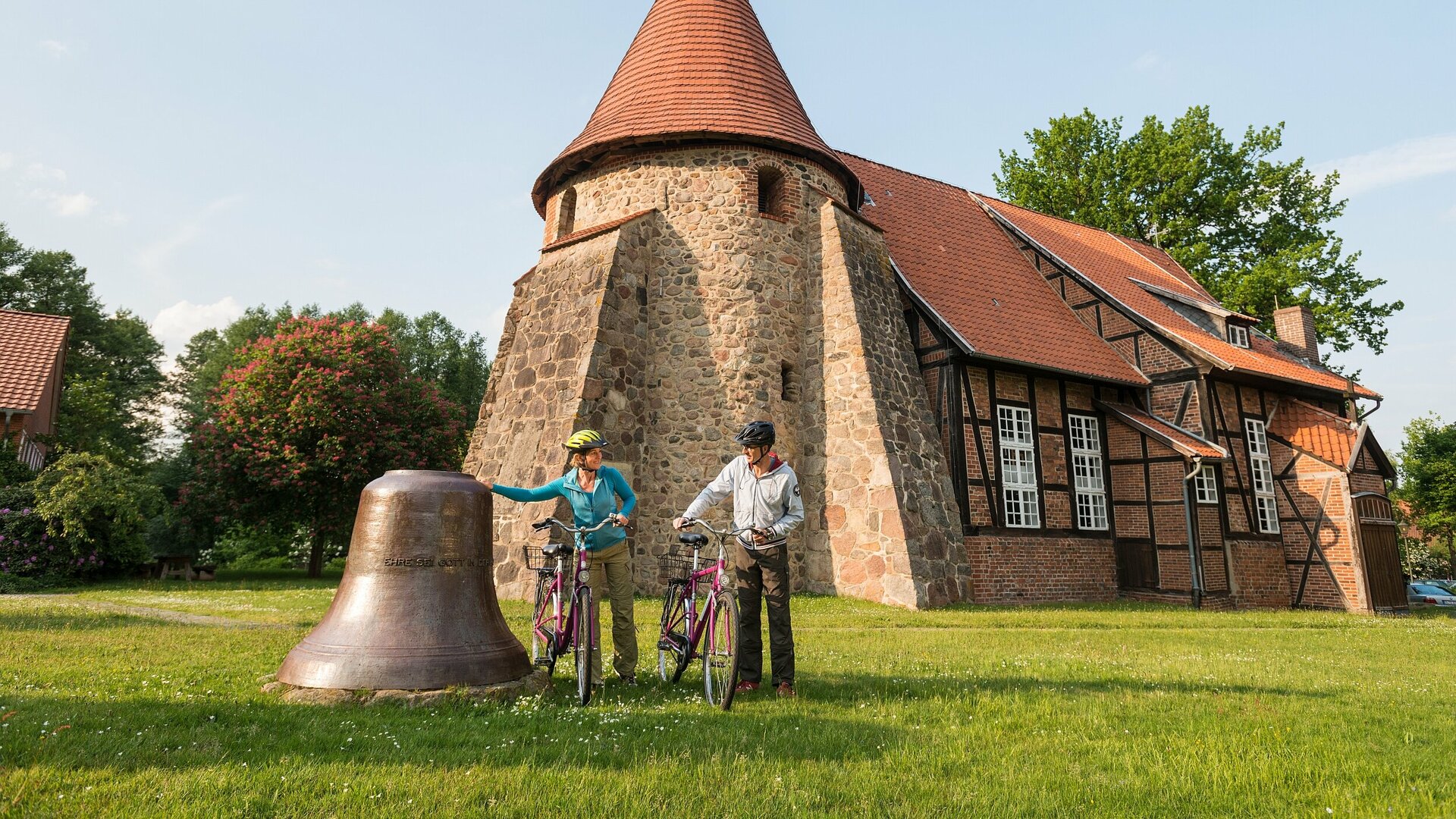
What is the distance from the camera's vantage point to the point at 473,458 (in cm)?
1594

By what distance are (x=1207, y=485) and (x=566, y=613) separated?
16.2m

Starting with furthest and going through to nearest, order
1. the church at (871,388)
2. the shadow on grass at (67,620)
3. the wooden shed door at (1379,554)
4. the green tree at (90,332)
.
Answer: the green tree at (90,332) < the wooden shed door at (1379,554) < the church at (871,388) < the shadow on grass at (67,620)

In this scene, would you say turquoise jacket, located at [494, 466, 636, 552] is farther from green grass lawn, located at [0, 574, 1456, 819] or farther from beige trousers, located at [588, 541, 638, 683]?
green grass lawn, located at [0, 574, 1456, 819]

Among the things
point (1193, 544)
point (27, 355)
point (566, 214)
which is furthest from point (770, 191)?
point (27, 355)

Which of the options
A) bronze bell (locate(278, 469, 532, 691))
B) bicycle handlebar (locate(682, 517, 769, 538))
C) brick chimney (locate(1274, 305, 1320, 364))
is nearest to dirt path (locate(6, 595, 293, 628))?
bronze bell (locate(278, 469, 532, 691))

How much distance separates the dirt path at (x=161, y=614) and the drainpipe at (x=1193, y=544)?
15473mm

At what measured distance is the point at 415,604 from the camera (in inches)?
198

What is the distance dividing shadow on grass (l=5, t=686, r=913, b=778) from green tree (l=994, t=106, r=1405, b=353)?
26.2m

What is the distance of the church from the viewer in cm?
1348

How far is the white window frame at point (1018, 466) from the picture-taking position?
52.3 feet

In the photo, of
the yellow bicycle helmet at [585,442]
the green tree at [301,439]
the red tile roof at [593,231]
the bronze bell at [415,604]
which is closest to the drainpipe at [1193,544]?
the red tile roof at [593,231]

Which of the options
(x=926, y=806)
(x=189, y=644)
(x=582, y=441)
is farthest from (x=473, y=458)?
(x=926, y=806)

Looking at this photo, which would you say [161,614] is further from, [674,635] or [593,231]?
[593,231]

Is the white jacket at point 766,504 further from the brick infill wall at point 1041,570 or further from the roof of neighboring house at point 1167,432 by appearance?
the roof of neighboring house at point 1167,432
